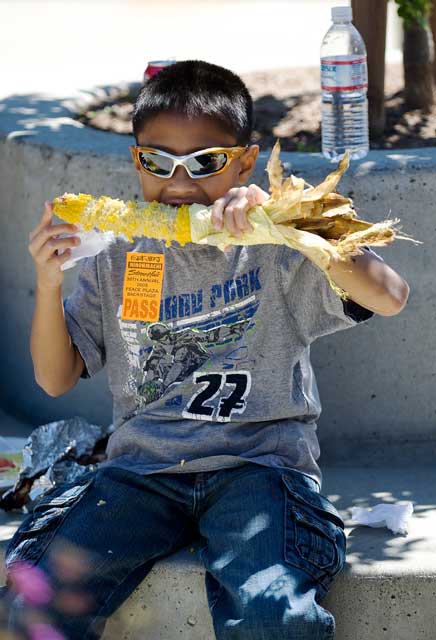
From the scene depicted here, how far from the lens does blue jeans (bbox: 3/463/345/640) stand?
263 centimetres

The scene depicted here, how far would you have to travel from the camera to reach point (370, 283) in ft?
9.14

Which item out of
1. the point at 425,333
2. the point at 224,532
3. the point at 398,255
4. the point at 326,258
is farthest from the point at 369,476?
the point at 326,258

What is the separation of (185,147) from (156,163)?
3.5 inches

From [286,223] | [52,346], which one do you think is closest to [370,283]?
[286,223]

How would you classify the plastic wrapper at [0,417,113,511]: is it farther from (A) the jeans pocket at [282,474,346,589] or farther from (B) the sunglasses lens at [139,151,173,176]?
(B) the sunglasses lens at [139,151,173,176]

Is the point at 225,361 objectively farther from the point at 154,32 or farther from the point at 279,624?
the point at 154,32

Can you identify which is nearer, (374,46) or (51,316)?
(51,316)

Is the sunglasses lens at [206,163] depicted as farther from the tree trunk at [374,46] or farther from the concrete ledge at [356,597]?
the tree trunk at [374,46]

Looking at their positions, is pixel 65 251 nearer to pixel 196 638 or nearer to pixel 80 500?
pixel 80 500

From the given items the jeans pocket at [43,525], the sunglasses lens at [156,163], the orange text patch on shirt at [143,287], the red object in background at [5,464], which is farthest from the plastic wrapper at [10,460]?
the sunglasses lens at [156,163]

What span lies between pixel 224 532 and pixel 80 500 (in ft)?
1.37

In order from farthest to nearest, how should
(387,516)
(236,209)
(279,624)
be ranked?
(387,516) → (236,209) → (279,624)

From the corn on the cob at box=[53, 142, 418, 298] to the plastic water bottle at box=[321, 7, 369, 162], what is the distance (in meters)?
1.12

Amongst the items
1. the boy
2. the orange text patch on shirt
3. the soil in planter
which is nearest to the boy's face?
the boy
